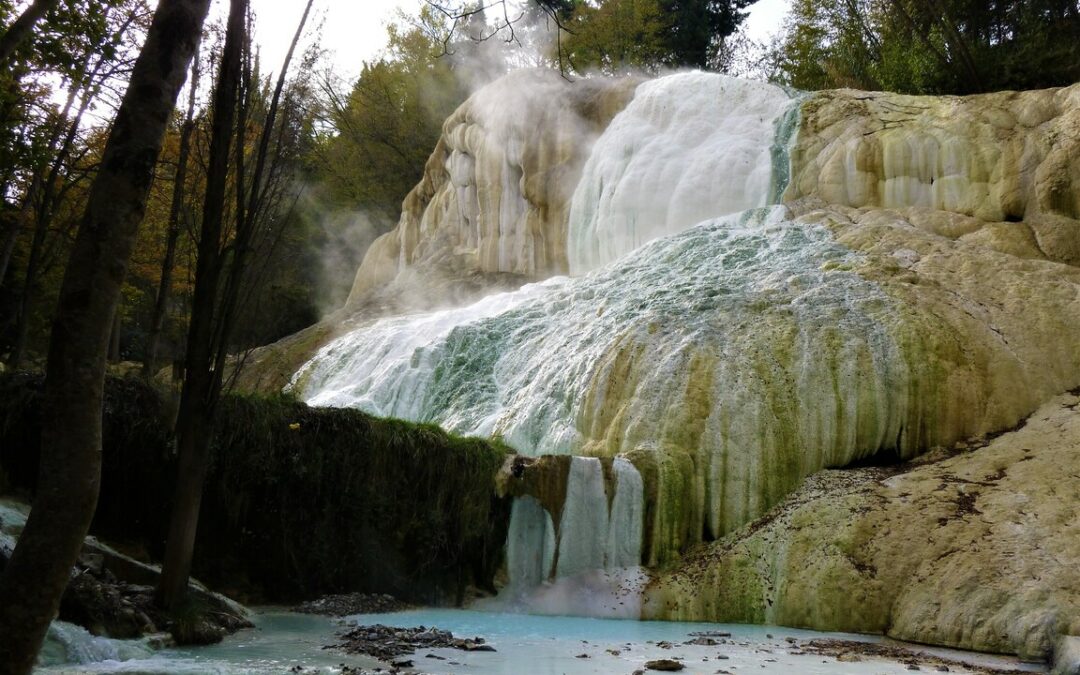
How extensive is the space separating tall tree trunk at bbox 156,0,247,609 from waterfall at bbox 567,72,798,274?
1234 cm

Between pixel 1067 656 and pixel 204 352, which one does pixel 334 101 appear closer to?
pixel 204 352

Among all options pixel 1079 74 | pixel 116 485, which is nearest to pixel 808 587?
pixel 116 485

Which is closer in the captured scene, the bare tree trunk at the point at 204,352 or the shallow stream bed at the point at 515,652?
the shallow stream bed at the point at 515,652

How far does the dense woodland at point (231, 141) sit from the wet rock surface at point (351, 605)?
→ 2142 millimetres

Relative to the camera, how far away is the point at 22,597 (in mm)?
3150

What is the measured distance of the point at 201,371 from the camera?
672cm

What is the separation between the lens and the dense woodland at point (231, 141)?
349cm

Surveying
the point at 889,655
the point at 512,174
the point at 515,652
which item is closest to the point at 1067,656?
the point at 889,655

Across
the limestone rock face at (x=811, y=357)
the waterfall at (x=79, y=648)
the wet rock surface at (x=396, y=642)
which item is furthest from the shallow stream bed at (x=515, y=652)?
the limestone rock face at (x=811, y=357)

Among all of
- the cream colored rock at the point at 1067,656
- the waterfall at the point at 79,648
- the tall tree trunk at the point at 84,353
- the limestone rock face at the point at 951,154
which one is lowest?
the waterfall at the point at 79,648

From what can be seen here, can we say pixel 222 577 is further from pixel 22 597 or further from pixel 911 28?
pixel 911 28

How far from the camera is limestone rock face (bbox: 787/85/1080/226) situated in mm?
14000

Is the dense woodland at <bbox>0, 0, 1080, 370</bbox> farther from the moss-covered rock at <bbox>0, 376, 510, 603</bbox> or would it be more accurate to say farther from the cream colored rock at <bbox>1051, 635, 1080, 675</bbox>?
the cream colored rock at <bbox>1051, 635, 1080, 675</bbox>

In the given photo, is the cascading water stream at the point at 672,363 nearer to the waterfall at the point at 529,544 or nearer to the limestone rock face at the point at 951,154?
the waterfall at the point at 529,544
